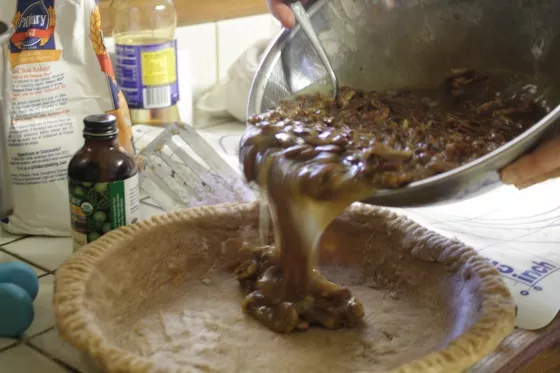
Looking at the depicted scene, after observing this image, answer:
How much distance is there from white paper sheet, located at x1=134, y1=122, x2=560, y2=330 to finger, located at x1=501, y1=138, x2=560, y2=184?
23 cm

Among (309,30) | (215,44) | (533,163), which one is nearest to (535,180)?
(533,163)

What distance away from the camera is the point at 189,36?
5.13 feet

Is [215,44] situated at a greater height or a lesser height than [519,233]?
greater

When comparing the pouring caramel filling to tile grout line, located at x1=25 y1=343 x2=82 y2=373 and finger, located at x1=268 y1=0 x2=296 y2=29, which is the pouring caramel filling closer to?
finger, located at x1=268 y1=0 x2=296 y2=29

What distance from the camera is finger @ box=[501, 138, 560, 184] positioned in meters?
0.65

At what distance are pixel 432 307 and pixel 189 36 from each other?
3.00 ft

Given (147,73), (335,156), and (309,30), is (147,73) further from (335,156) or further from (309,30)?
(335,156)

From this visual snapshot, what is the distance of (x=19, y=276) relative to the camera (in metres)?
0.84

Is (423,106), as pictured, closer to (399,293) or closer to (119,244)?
(399,293)

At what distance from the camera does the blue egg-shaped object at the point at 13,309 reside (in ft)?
2.56

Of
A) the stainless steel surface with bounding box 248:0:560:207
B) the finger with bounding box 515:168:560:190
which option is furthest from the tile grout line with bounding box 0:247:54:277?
the finger with bounding box 515:168:560:190

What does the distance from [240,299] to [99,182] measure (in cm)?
22

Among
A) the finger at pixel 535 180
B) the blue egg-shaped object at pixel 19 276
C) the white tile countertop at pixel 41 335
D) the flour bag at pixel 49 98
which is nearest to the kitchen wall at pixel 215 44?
the flour bag at pixel 49 98

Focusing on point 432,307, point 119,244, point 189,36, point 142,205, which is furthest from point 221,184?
point 189,36
